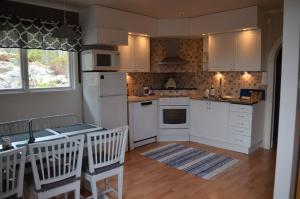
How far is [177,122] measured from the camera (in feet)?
16.3

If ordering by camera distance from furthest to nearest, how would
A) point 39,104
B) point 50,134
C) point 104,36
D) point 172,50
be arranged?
point 172,50 → point 104,36 → point 39,104 → point 50,134

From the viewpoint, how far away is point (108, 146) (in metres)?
2.49

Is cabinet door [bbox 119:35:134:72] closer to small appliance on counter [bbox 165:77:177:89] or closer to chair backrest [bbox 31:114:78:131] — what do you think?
small appliance on counter [bbox 165:77:177:89]

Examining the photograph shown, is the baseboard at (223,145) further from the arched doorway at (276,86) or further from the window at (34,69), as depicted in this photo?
the window at (34,69)

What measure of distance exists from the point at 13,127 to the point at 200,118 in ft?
10.8

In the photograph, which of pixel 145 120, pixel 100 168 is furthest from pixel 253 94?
pixel 100 168

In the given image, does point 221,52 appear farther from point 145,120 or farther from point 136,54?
point 145,120

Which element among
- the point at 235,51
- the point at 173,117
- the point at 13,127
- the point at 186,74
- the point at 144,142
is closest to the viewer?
the point at 13,127

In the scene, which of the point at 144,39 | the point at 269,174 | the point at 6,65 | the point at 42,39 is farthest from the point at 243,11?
the point at 6,65

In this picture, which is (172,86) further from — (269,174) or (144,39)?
(269,174)

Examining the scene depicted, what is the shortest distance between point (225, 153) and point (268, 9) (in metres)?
2.69

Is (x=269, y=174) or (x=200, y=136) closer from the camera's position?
(x=269, y=174)

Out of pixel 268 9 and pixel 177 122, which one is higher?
pixel 268 9

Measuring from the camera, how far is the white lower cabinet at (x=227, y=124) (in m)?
4.20
